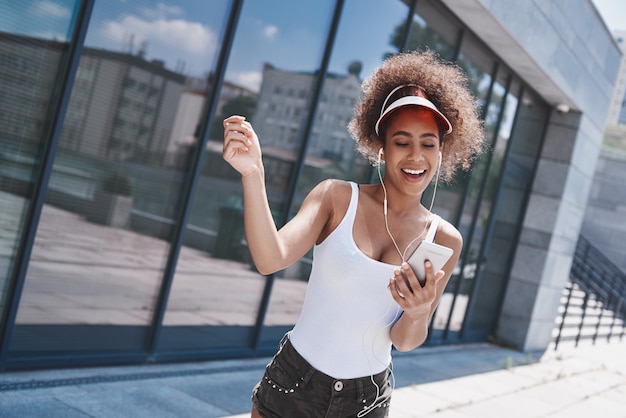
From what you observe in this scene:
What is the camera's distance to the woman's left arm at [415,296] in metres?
1.96

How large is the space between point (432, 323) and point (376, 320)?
8.47m

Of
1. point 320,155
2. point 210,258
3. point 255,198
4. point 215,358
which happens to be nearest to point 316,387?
point 255,198

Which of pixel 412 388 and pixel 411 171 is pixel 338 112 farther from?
pixel 411 171

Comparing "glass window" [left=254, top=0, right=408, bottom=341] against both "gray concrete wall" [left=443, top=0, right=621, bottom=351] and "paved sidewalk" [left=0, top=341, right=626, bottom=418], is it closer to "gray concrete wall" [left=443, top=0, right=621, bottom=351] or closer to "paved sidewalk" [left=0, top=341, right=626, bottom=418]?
"paved sidewalk" [left=0, top=341, right=626, bottom=418]

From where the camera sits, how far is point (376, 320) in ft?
7.21

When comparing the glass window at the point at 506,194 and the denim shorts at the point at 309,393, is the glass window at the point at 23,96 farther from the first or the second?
the glass window at the point at 506,194

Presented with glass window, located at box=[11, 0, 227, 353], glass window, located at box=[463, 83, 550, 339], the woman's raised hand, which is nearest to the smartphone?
the woman's raised hand

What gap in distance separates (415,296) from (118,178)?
3963mm

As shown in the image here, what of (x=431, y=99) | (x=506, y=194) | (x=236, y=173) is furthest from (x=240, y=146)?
(x=506, y=194)

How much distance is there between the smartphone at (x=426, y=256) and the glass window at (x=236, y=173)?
14.7ft

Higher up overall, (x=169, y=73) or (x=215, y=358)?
(x=169, y=73)

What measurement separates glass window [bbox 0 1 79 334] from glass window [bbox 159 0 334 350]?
5.05ft

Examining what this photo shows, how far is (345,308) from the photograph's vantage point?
217 cm

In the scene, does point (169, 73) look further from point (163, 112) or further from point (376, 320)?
point (376, 320)
